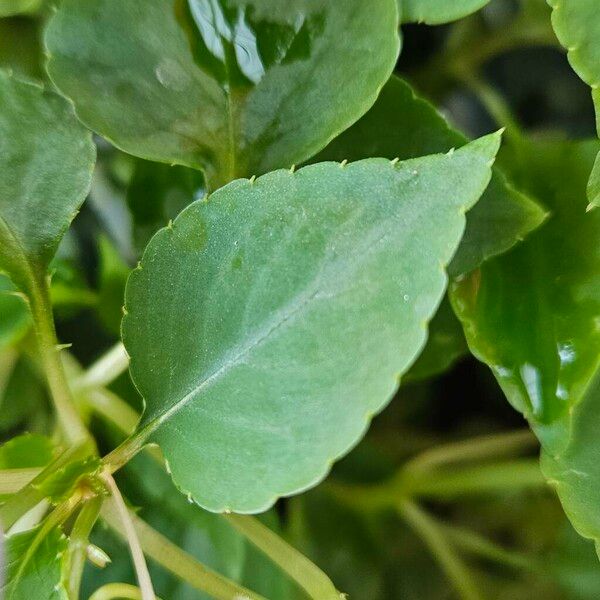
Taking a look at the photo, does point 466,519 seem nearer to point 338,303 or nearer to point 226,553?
point 226,553

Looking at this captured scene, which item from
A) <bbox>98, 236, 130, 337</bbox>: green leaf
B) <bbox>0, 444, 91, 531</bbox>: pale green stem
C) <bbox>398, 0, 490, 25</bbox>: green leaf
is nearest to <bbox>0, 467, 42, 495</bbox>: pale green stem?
<bbox>0, 444, 91, 531</bbox>: pale green stem

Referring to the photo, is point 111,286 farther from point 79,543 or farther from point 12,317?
point 79,543

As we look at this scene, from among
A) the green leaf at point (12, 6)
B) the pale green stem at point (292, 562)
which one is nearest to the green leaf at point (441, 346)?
the pale green stem at point (292, 562)

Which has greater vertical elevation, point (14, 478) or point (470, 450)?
point (14, 478)

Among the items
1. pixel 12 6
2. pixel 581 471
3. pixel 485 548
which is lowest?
pixel 485 548

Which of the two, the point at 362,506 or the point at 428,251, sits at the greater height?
the point at 428,251

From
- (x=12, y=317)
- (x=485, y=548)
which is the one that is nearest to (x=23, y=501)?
(x=12, y=317)

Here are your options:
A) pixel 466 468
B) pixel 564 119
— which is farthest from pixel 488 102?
pixel 466 468

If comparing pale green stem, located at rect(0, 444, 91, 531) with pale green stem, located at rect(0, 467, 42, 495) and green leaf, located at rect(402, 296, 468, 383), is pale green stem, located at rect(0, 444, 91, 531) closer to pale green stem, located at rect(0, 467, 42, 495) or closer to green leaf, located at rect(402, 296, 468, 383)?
pale green stem, located at rect(0, 467, 42, 495)
